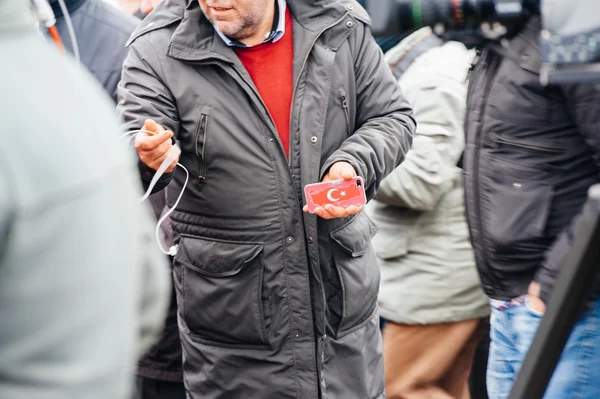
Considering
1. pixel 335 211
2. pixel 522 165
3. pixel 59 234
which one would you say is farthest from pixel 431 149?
pixel 59 234

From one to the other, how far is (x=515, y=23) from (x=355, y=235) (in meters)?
0.78

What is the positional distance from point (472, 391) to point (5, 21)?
3.03m

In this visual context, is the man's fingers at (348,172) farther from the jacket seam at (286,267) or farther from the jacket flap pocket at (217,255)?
the jacket flap pocket at (217,255)

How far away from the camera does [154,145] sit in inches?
94.3

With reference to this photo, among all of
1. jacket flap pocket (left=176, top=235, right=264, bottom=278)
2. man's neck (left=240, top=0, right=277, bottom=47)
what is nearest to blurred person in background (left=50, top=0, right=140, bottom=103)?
man's neck (left=240, top=0, right=277, bottom=47)

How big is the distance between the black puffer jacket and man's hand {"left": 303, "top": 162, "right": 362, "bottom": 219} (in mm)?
362

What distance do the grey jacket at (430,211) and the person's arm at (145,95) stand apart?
0.91 meters

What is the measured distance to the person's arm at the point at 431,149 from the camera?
3164 mm

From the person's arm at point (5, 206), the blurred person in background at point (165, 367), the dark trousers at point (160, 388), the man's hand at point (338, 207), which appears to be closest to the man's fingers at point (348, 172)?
the man's hand at point (338, 207)

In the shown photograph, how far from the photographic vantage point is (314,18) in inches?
109

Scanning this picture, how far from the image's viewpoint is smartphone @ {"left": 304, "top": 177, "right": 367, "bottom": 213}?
250 centimetres

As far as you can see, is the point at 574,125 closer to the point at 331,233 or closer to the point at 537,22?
the point at 537,22

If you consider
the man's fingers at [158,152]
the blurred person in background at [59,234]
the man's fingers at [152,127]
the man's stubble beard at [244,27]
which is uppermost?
the blurred person in background at [59,234]

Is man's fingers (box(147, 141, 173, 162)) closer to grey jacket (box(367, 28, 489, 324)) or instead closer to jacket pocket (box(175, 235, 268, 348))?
jacket pocket (box(175, 235, 268, 348))
